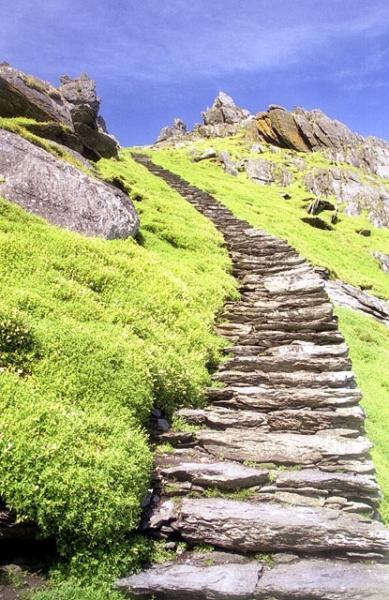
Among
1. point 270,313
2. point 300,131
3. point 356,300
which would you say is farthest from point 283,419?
point 300,131

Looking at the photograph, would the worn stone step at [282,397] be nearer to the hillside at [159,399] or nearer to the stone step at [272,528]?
the hillside at [159,399]

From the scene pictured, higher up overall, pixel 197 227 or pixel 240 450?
pixel 197 227

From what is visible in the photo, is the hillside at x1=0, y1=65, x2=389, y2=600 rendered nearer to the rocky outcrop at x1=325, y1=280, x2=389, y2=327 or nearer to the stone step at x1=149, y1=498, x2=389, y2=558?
the stone step at x1=149, y1=498, x2=389, y2=558

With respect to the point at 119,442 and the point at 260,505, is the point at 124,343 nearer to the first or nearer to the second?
the point at 119,442

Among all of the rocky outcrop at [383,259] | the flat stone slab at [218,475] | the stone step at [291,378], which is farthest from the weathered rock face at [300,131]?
the flat stone slab at [218,475]

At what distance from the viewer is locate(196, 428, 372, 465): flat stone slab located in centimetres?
993

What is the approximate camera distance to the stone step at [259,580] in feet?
22.6

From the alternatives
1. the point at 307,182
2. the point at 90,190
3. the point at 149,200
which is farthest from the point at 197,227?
the point at 307,182

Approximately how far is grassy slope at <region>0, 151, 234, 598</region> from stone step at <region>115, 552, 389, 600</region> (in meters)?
0.58

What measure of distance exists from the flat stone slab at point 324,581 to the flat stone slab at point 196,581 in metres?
0.21

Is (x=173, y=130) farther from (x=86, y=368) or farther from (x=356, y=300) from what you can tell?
(x=86, y=368)

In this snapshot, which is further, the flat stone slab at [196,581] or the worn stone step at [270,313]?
the worn stone step at [270,313]

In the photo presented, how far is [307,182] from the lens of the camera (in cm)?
9581

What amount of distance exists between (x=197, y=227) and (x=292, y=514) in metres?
23.7
